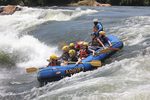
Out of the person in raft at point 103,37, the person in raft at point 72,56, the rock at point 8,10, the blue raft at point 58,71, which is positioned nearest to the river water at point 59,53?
Result: the blue raft at point 58,71

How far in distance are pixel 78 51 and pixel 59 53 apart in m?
3.55

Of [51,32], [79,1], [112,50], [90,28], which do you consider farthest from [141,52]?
[79,1]

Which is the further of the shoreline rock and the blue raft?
the shoreline rock

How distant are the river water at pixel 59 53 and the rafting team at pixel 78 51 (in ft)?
2.44

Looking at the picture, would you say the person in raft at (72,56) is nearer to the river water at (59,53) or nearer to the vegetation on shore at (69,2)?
the river water at (59,53)

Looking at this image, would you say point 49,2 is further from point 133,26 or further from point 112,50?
point 112,50

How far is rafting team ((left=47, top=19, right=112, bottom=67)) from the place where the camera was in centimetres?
1365

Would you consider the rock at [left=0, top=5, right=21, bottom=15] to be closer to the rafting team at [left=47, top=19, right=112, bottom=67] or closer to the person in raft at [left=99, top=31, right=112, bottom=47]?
the rafting team at [left=47, top=19, right=112, bottom=67]

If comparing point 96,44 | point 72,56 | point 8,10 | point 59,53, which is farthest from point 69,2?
point 72,56

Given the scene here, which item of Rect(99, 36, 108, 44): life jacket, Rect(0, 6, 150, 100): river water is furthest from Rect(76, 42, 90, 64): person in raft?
Rect(99, 36, 108, 44): life jacket

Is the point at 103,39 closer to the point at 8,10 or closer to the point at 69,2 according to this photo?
the point at 8,10

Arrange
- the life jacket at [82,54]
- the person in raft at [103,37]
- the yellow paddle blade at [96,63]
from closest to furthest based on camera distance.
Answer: the yellow paddle blade at [96,63] < the life jacket at [82,54] < the person in raft at [103,37]

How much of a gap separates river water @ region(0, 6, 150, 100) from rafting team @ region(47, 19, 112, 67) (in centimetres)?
75

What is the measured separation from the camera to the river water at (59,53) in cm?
1012
